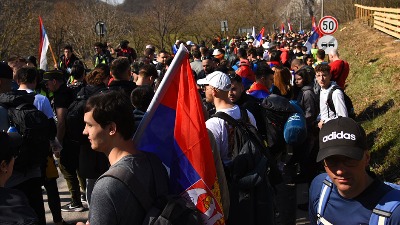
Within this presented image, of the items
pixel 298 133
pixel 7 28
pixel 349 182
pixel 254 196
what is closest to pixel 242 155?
pixel 254 196

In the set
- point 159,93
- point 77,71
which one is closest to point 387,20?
point 77,71

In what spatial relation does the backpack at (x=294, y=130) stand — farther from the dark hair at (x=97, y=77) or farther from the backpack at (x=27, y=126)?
the backpack at (x=27, y=126)

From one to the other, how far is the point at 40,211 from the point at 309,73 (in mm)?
4755

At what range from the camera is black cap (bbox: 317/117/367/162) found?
202 centimetres

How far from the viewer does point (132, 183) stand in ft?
7.18

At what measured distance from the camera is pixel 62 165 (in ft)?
18.6

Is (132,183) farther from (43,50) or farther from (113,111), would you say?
(43,50)

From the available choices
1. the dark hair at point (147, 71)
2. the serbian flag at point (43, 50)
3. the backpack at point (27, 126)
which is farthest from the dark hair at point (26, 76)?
the serbian flag at point (43, 50)

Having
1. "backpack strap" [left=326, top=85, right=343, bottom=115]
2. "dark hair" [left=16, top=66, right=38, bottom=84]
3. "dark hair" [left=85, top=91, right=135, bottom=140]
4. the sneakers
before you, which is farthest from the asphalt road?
"dark hair" [left=85, top=91, right=135, bottom=140]

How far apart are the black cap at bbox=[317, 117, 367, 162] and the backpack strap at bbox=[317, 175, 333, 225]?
0.17 metres

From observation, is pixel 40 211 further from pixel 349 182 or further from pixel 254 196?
pixel 349 182

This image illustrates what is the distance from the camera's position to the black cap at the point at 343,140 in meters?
2.02

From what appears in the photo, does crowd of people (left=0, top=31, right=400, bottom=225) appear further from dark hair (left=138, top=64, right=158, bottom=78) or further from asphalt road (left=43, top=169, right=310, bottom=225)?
asphalt road (left=43, top=169, right=310, bottom=225)

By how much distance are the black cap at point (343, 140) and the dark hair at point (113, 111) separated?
1.00 metres
